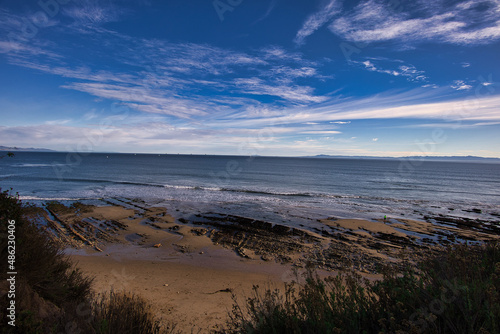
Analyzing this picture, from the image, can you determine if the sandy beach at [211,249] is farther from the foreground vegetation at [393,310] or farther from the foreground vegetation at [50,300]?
the foreground vegetation at [50,300]

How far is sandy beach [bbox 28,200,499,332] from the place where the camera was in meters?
8.70

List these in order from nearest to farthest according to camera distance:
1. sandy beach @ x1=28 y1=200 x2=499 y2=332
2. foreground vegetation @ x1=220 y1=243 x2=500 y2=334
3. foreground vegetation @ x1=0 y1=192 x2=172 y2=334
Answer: foreground vegetation @ x1=220 y1=243 x2=500 y2=334 < foreground vegetation @ x1=0 y1=192 x2=172 y2=334 < sandy beach @ x1=28 y1=200 x2=499 y2=332

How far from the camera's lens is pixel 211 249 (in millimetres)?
13914

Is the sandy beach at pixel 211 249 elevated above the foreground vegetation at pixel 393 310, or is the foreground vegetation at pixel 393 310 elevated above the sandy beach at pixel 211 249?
the foreground vegetation at pixel 393 310

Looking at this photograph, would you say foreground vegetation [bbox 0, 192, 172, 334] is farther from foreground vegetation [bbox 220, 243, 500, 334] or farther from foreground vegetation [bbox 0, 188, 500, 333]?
foreground vegetation [bbox 220, 243, 500, 334]

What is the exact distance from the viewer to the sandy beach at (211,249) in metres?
8.70

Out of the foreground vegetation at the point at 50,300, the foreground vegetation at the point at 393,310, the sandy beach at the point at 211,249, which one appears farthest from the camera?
the sandy beach at the point at 211,249

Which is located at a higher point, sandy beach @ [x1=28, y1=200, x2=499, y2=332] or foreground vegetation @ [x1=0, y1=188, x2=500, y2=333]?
foreground vegetation @ [x1=0, y1=188, x2=500, y2=333]

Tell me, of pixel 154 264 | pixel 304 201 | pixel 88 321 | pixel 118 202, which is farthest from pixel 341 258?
pixel 118 202

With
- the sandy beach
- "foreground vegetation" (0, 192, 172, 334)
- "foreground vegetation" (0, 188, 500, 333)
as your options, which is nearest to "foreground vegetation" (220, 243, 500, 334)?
"foreground vegetation" (0, 188, 500, 333)

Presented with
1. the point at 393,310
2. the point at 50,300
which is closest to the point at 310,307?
the point at 393,310

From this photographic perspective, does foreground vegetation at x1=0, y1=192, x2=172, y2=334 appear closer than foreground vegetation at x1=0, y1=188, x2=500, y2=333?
No

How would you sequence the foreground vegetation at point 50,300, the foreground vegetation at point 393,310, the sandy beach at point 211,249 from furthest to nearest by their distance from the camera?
the sandy beach at point 211,249, the foreground vegetation at point 50,300, the foreground vegetation at point 393,310

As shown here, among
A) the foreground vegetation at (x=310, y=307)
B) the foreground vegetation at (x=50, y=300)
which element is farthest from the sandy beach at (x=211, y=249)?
the foreground vegetation at (x=50, y=300)
